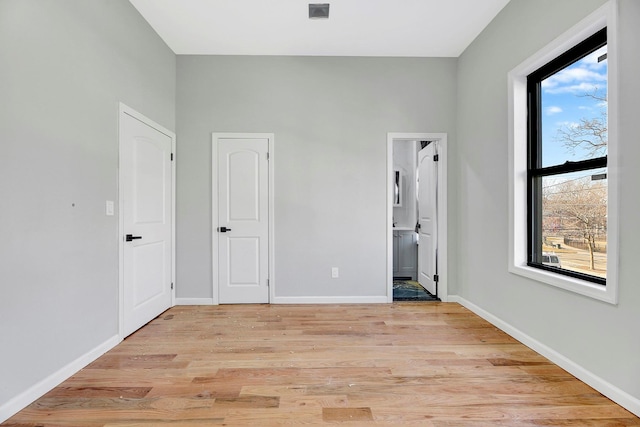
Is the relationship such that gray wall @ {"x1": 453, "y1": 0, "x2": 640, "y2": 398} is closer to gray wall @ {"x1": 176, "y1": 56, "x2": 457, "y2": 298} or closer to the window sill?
the window sill

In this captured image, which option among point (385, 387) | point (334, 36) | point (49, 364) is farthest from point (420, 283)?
point (49, 364)

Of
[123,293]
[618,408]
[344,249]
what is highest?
[344,249]

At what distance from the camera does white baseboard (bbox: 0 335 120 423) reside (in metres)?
1.62

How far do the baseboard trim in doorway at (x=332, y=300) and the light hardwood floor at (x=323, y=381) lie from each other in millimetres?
637

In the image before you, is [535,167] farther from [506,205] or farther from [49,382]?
[49,382]

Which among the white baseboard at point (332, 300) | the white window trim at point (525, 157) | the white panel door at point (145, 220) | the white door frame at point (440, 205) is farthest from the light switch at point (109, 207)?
the white window trim at point (525, 157)

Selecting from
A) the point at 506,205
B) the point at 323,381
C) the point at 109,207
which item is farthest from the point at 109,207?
the point at 506,205

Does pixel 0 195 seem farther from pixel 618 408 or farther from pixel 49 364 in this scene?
pixel 618 408

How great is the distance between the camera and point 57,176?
1938 millimetres

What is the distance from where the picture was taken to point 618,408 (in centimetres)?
170

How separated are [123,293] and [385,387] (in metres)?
2.21

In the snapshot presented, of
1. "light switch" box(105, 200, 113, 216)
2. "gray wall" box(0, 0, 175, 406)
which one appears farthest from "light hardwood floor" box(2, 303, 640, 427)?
"light switch" box(105, 200, 113, 216)

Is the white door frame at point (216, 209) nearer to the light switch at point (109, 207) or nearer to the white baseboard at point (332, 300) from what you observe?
the white baseboard at point (332, 300)

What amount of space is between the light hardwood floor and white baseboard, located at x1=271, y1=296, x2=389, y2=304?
637mm
